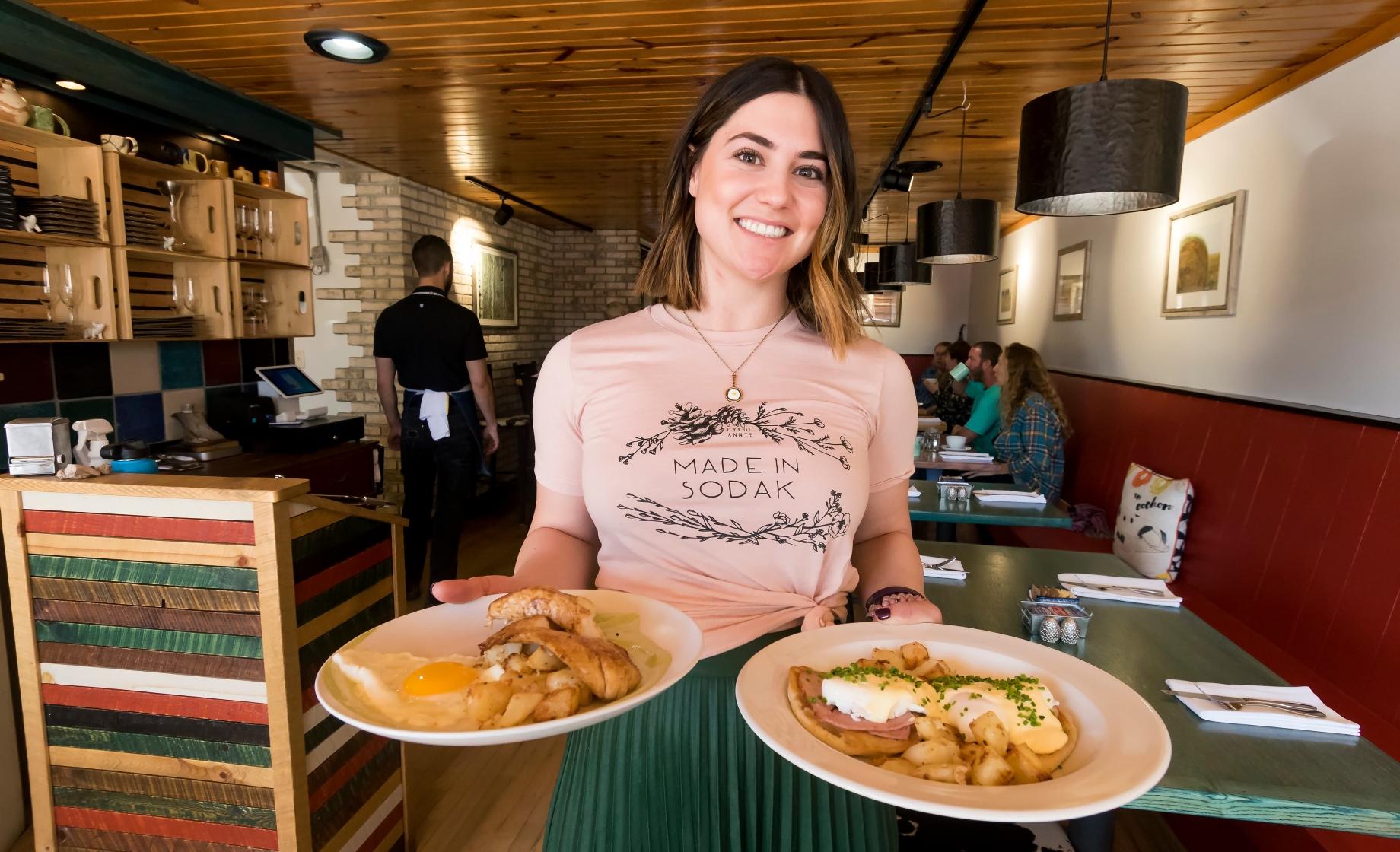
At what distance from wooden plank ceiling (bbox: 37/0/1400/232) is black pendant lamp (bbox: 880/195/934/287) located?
1857mm

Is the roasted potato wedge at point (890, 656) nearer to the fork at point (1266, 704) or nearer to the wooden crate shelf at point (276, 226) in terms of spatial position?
the fork at point (1266, 704)

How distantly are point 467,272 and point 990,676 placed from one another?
22.0 feet

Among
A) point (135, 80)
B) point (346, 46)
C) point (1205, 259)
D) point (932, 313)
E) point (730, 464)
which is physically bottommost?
point (730, 464)

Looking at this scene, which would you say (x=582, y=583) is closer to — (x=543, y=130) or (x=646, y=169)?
(x=543, y=130)

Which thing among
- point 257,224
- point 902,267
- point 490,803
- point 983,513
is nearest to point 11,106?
point 257,224

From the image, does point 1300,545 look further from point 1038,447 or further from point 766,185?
point 766,185

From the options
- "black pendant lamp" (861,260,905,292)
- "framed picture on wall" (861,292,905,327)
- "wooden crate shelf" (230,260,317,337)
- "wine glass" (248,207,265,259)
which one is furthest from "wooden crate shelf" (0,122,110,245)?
"framed picture on wall" (861,292,905,327)

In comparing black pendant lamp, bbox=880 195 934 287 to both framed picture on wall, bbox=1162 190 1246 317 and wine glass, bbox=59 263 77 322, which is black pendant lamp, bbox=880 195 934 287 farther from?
wine glass, bbox=59 263 77 322

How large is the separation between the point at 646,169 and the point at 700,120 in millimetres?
4809

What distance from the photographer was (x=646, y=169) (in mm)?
5805

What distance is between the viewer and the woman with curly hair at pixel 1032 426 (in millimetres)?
4406

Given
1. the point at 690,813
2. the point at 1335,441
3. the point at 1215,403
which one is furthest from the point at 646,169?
the point at 690,813

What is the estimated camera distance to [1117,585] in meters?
2.16

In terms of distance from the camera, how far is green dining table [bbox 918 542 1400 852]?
3.90 ft
